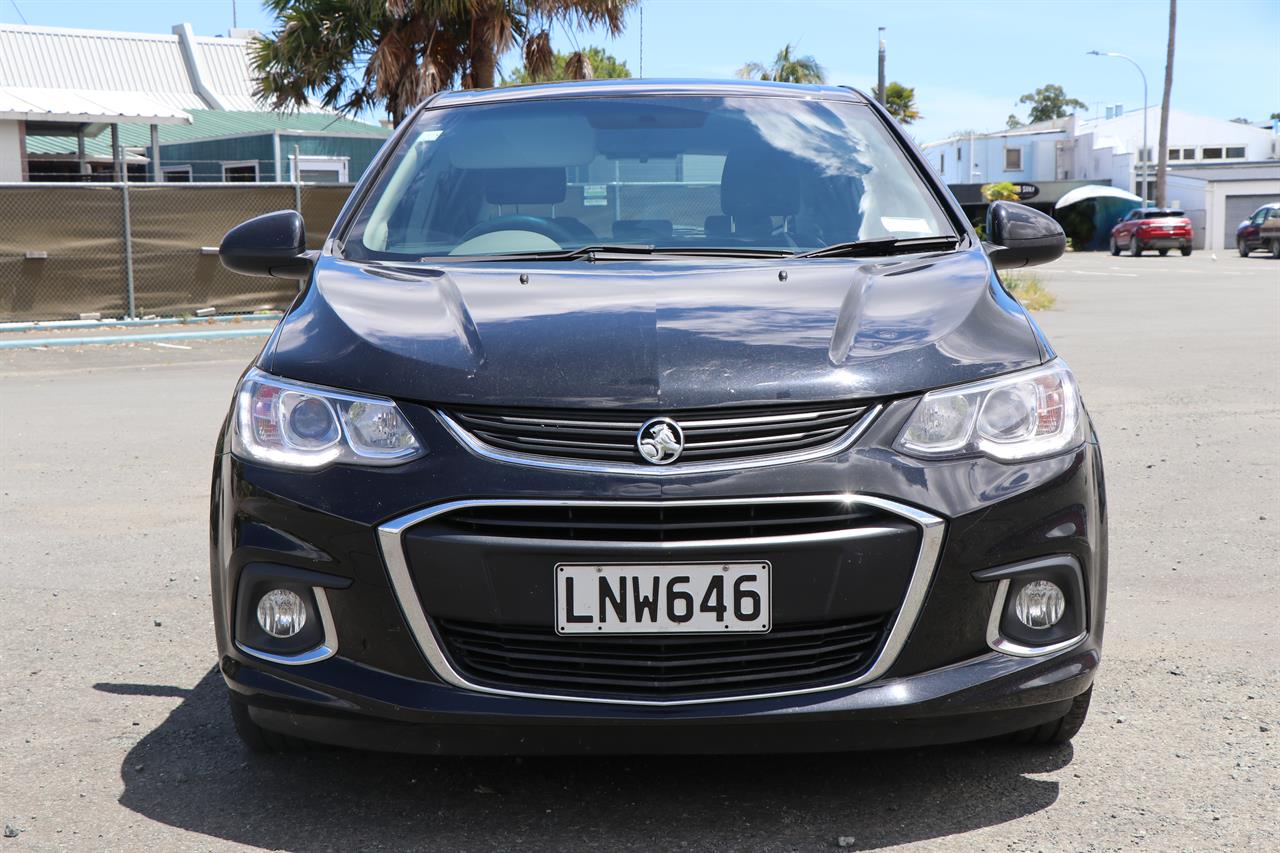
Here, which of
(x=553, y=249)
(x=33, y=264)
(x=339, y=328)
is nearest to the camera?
(x=339, y=328)

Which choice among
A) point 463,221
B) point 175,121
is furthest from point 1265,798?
point 175,121

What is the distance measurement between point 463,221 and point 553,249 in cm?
33

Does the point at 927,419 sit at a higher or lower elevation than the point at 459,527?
higher

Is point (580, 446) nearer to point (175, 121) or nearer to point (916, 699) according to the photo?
point (916, 699)

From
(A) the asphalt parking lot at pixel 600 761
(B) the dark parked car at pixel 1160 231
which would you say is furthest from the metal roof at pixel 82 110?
(B) the dark parked car at pixel 1160 231

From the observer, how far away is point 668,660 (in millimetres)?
2756

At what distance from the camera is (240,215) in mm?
17922

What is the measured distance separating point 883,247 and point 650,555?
52.1 inches

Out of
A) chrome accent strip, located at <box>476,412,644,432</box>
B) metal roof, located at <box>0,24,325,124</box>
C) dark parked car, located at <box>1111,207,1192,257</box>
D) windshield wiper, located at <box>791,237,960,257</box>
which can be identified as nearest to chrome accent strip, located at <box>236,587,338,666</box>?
chrome accent strip, located at <box>476,412,644,432</box>

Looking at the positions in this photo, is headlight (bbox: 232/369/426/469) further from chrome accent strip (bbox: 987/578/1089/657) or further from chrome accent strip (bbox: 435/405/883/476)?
chrome accent strip (bbox: 987/578/1089/657)

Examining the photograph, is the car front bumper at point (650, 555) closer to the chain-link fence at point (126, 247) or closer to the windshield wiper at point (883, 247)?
the windshield wiper at point (883, 247)

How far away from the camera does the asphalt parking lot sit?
2914 mm

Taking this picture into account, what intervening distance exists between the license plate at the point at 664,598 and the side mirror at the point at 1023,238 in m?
1.66

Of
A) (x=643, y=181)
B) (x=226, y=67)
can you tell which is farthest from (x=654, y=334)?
(x=226, y=67)
